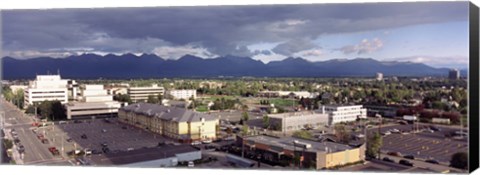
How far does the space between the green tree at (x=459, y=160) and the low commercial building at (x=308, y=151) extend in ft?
2.57

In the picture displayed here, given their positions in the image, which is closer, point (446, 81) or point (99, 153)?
point (446, 81)

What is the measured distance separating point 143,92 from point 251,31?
1400 millimetres

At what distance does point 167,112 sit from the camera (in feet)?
18.9

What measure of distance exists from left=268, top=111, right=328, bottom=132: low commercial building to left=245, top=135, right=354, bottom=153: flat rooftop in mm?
136

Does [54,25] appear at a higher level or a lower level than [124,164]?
higher

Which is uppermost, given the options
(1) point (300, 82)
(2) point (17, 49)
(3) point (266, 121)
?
(2) point (17, 49)

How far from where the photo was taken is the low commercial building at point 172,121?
5.62m

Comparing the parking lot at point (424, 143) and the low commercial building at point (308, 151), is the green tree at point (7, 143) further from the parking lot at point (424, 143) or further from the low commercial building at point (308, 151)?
the parking lot at point (424, 143)

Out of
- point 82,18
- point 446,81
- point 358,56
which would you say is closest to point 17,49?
point 82,18

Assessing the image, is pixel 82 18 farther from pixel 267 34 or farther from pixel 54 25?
pixel 267 34

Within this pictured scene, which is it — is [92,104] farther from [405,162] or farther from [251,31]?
[405,162]

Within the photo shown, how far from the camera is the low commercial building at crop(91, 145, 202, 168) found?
5.31 meters

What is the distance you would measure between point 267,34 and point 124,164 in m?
1.88

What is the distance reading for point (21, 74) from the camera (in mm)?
5746
